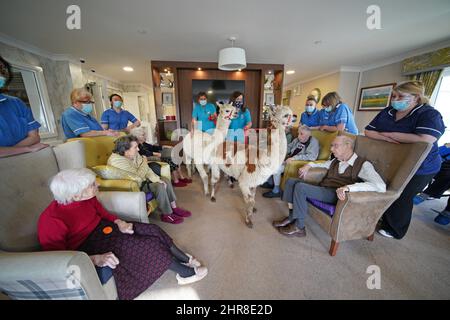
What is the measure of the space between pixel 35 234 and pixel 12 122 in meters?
0.95

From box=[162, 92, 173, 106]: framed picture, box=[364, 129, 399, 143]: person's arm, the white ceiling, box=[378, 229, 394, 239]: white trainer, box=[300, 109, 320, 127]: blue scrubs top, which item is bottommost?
box=[378, 229, 394, 239]: white trainer

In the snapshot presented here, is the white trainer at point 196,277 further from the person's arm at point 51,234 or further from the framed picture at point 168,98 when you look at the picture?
the framed picture at point 168,98

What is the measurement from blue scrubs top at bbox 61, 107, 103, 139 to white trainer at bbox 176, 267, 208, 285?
1.86 meters

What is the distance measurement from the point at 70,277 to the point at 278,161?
1612mm

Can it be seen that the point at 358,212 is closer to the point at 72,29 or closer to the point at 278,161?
the point at 278,161

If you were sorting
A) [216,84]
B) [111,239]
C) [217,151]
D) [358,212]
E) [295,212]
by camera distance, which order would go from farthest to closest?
[216,84] < [217,151] < [295,212] < [358,212] < [111,239]

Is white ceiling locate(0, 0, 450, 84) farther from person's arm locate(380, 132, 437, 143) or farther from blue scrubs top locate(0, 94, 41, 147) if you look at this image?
person's arm locate(380, 132, 437, 143)

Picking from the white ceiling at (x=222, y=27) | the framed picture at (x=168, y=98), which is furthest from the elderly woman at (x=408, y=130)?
the framed picture at (x=168, y=98)

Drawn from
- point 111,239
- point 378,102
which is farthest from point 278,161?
point 378,102

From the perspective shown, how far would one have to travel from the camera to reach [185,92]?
13.5 ft

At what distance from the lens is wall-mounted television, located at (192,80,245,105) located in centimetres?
404

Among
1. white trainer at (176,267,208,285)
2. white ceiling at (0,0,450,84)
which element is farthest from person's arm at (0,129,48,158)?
white ceiling at (0,0,450,84)

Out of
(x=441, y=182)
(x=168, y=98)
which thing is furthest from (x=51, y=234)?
(x=168, y=98)

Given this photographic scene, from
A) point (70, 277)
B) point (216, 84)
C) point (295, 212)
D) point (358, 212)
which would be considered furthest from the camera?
point (216, 84)
